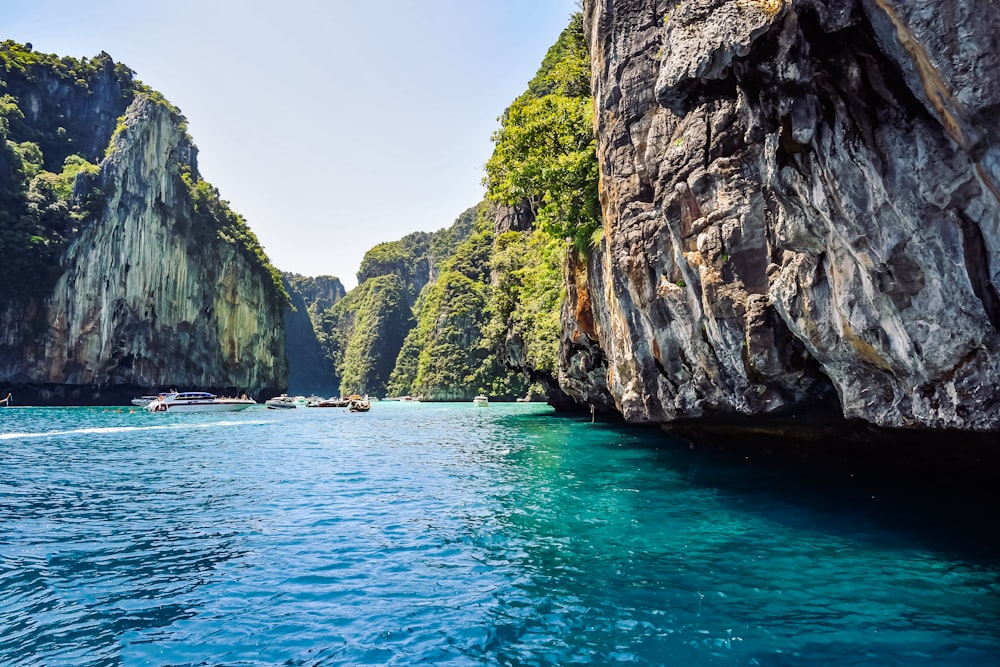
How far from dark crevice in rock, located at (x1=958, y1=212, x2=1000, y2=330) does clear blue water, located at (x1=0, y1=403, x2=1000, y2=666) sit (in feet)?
11.3

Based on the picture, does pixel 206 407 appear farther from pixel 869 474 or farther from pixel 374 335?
pixel 374 335

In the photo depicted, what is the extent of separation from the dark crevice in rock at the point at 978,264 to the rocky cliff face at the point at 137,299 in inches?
3082

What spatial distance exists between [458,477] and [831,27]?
43.9 ft

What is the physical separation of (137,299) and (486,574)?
2961 inches

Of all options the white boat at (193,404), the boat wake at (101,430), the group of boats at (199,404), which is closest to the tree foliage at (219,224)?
the group of boats at (199,404)

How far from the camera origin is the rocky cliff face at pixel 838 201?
6078mm

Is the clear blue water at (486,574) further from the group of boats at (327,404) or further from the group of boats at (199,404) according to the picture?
the group of boats at (327,404)

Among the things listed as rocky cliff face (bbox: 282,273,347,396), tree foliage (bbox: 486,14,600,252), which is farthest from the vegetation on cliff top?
rocky cliff face (bbox: 282,273,347,396)

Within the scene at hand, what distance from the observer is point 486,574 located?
7852 mm

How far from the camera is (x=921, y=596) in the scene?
263 inches

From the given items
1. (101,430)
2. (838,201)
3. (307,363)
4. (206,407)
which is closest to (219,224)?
(206,407)

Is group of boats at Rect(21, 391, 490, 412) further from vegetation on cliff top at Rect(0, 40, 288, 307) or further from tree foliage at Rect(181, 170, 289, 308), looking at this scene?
tree foliage at Rect(181, 170, 289, 308)

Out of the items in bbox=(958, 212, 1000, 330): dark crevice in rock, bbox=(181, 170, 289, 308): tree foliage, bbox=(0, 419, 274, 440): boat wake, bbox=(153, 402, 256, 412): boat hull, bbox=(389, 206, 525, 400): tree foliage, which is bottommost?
bbox=(0, 419, 274, 440): boat wake

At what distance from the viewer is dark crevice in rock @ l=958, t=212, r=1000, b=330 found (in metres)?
6.50
